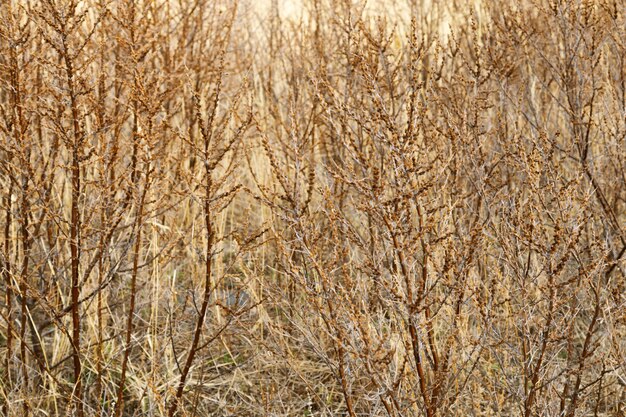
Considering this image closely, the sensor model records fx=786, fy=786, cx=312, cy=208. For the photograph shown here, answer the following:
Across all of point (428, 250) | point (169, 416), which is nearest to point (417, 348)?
point (428, 250)

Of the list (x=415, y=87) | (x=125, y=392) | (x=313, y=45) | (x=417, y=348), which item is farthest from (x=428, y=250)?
(x=313, y=45)

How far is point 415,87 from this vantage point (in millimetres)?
2365

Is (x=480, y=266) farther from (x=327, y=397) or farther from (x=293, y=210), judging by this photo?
(x=293, y=210)

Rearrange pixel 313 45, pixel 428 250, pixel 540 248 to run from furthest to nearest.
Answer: pixel 313 45
pixel 540 248
pixel 428 250

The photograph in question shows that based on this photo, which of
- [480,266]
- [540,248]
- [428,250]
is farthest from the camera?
[480,266]

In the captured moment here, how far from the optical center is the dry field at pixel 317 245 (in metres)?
2.31

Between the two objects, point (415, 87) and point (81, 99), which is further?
point (81, 99)

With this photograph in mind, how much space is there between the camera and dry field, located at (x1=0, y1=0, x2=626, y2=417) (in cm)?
231

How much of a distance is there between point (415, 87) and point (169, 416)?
149 centimetres

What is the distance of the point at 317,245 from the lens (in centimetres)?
272

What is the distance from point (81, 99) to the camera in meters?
2.80

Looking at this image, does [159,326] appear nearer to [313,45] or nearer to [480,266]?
[480,266]

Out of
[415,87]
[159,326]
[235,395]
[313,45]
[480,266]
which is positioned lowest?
[235,395]

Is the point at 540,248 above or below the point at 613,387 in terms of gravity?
above
